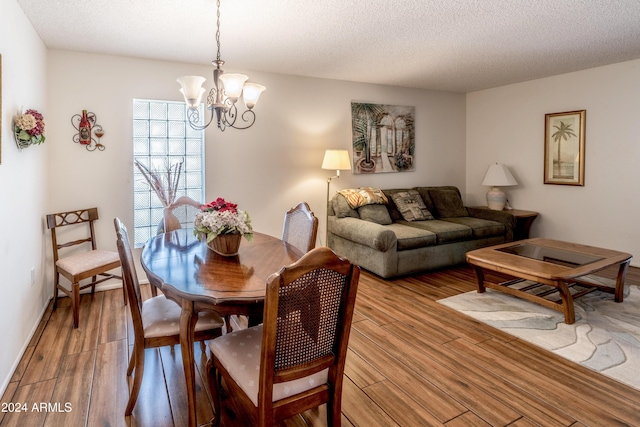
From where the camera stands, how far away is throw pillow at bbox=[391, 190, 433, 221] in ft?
16.3

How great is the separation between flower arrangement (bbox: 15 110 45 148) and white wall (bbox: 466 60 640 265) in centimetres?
566

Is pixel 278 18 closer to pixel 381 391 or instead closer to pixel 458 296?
pixel 381 391

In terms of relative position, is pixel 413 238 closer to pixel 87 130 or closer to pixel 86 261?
pixel 86 261

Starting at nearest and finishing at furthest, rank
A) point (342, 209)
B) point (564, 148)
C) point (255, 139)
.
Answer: point (255, 139) → point (342, 209) → point (564, 148)

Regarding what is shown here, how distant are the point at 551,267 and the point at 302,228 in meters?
2.11

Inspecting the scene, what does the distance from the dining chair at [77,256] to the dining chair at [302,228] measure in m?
1.60

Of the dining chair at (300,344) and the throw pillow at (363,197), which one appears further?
the throw pillow at (363,197)

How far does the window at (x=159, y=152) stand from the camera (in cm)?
392

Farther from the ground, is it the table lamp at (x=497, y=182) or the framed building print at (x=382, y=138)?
the framed building print at (x=382, y=138)

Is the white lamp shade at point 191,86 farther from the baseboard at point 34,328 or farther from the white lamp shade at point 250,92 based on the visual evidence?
the baseboard at point 34,328

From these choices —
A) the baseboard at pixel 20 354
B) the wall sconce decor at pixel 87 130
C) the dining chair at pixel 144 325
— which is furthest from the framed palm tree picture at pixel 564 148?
the baseboard at pixel 20 354

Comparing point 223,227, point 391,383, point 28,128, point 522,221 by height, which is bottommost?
point 391,383

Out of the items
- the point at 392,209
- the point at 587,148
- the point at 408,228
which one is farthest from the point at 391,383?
the point at 587,148

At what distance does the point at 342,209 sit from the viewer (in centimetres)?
464
